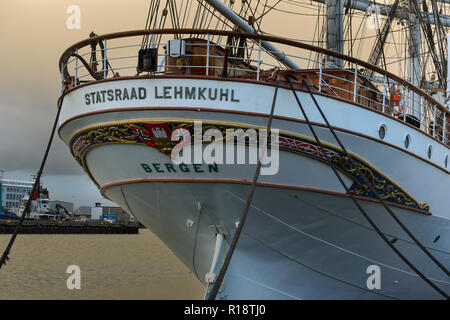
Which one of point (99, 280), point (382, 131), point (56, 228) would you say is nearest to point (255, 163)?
point (382, 131)

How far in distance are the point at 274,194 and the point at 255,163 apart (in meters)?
0.66

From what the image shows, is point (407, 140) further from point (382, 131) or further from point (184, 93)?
point (184, 93)

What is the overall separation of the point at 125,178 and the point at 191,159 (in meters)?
1.39

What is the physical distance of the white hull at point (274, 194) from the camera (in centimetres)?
897

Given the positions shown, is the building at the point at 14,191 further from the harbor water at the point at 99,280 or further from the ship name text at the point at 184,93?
the ship name text at the point at 184,93

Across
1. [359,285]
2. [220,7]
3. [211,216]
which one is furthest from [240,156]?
[220,7]

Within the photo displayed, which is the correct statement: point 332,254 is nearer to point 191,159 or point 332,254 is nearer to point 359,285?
A: point 359,285

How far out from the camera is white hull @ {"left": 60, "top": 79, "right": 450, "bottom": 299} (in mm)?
8969

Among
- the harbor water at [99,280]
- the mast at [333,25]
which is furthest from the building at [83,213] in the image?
the mast at [333,25]

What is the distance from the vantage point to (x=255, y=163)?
9.05 m

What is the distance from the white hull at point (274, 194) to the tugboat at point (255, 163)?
0.02m

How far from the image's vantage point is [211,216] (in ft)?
31.9

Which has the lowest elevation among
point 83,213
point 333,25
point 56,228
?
point 333,25

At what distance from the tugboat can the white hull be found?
0.07 ft
